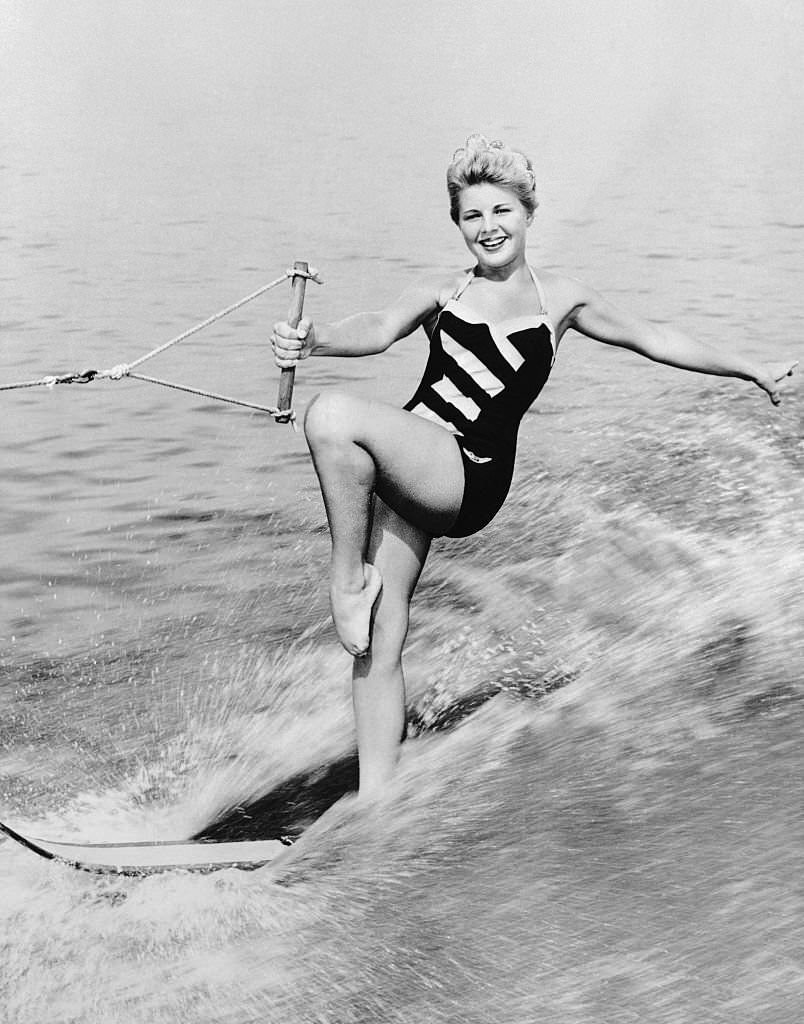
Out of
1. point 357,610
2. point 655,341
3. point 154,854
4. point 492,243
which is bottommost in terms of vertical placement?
point 154,854

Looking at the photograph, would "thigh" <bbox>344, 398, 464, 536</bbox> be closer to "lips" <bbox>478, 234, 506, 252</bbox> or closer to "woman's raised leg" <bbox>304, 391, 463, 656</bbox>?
"woman's raised leg" <bbox>304, 391, 463, 656</bbox>

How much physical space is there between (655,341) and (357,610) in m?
1.00

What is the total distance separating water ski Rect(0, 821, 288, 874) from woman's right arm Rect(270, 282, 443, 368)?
1.24 m

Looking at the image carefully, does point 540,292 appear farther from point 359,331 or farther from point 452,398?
point 359,331

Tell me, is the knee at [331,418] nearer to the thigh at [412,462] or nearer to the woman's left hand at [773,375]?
the thigh at [412,462]

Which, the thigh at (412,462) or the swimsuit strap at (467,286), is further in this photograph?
the swimsuit strap at (467,286)

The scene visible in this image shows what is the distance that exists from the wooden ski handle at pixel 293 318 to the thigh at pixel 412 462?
0.17m

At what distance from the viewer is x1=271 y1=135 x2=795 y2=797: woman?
9.94 feet

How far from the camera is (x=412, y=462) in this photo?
9.86 ft

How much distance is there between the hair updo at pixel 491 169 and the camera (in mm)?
3168

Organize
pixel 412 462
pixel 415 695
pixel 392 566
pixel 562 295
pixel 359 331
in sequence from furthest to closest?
pixel 415 695 → pixel 562 295 → pixel 392 566 → pixel 359 331 → pixel 412 462

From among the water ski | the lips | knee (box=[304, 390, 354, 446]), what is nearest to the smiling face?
the lips

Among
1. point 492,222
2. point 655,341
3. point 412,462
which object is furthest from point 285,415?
point 655,341

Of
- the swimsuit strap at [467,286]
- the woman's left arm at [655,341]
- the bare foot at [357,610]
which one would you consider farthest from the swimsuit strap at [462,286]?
the bare foot at [357,610]
